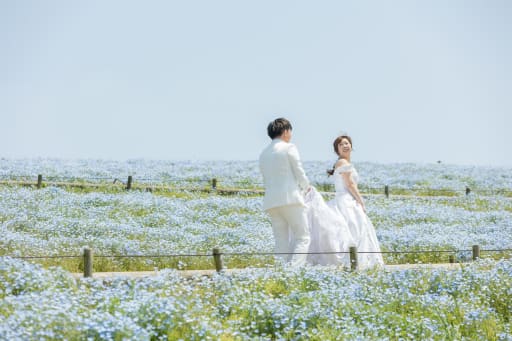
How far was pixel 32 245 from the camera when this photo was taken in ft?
52.5

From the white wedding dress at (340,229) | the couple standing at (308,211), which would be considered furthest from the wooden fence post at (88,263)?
the white wedding dress at (340,229)

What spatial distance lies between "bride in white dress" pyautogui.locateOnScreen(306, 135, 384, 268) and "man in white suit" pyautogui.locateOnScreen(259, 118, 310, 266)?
1.94 ft

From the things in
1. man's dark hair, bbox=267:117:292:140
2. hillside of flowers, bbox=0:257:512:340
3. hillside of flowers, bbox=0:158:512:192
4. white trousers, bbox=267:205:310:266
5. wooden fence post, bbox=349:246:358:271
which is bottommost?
hillside of flowers, bbox=0:257:512:340

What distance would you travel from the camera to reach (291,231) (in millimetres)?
13305

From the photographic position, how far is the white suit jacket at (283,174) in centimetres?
1270

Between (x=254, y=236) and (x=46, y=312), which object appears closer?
(x=46, y=312)

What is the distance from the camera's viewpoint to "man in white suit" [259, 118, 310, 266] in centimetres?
1271

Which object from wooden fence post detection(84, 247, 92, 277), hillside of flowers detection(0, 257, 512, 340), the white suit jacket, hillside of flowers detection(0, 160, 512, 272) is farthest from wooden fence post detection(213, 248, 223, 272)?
wooden fence post detection(84, 247, 92, 277)

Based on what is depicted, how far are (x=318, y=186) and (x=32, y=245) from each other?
17985 mm

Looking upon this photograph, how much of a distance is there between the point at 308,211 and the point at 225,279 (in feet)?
9.19

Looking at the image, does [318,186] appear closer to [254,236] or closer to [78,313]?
[254,236]

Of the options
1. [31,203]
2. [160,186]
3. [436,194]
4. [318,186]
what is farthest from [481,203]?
[31,203]

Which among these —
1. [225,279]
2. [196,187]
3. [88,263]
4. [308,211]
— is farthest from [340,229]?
[196,187]

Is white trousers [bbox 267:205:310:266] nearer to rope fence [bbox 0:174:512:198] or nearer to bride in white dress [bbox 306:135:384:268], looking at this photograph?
bride in white dress [bbox 306:135:384:268]
